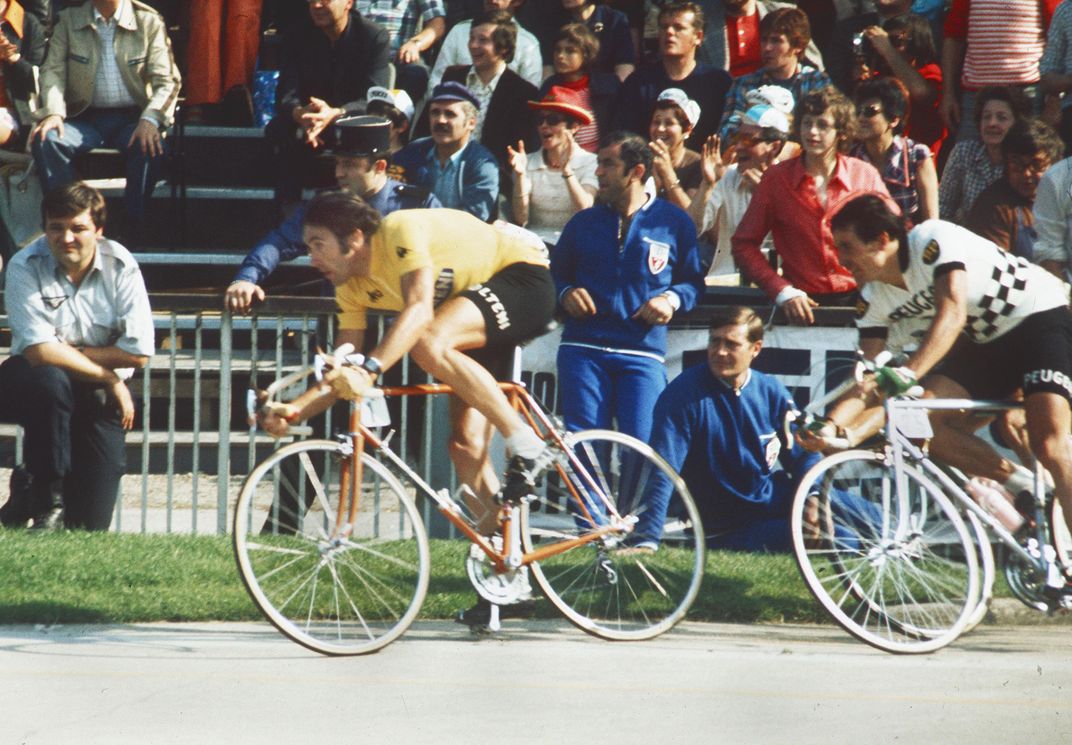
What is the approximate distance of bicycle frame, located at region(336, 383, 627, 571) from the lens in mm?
6367

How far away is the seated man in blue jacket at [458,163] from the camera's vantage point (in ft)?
31.0

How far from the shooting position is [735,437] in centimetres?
772

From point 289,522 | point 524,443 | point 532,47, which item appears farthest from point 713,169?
point 289,522

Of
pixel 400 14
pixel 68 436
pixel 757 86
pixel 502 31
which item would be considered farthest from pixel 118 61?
pixel 757 86

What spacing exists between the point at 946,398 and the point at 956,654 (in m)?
1.16

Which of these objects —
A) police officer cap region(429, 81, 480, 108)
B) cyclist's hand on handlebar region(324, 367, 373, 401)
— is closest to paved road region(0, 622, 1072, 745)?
cyclist's hand on handlebar region(324, 367, 373, 401)

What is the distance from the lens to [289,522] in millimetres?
6500

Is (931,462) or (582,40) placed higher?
(582,40)

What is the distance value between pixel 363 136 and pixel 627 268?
1.56 metres

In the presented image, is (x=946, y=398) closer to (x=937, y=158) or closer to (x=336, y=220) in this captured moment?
(x=336, y=220)

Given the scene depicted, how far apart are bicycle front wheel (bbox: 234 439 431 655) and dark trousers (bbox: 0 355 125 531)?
6.17ft

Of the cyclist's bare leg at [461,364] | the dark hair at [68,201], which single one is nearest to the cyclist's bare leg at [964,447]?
the cyclist's bare leg at [461,364]

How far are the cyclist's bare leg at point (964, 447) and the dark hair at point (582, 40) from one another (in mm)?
4506

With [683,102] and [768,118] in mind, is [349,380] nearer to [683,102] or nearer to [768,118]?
[768,118]
